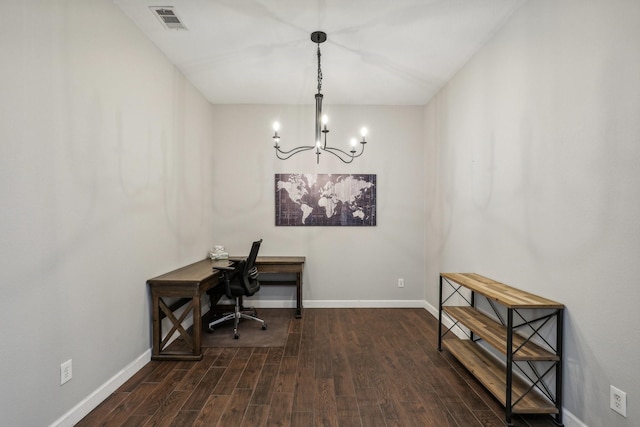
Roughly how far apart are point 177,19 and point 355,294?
148 inches

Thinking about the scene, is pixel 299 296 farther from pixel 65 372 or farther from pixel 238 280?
pixel 65 372

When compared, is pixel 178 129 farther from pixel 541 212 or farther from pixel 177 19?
pixel 541 212

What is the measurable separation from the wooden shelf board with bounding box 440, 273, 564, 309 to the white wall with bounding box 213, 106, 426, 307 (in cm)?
166

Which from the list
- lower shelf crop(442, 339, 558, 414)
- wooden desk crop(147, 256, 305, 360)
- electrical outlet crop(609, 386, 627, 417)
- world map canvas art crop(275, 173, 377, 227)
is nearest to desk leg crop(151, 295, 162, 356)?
wooden desk crop(147, 256, 305, 360)

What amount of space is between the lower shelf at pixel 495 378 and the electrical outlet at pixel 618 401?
38 centimetres

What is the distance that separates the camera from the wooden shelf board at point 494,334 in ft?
6.37

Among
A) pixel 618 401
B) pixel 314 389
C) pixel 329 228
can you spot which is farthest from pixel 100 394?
pixel 618 401

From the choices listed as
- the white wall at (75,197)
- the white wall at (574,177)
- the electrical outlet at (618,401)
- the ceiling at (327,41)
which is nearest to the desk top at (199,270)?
the white wall at (75,197)

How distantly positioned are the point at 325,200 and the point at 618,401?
3.43 metres

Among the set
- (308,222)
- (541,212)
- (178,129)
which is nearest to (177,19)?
(178,129)

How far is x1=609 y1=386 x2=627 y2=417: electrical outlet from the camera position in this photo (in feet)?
5.19

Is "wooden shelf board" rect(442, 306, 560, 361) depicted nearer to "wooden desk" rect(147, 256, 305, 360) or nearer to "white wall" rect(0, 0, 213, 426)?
"wooden desk" rect(147, 256, 305, 360)

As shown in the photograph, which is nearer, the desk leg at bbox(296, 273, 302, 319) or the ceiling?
the ceiling

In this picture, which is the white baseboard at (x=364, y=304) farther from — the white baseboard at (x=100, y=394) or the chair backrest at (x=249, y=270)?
the white baseboard at (x=100, y=394)
